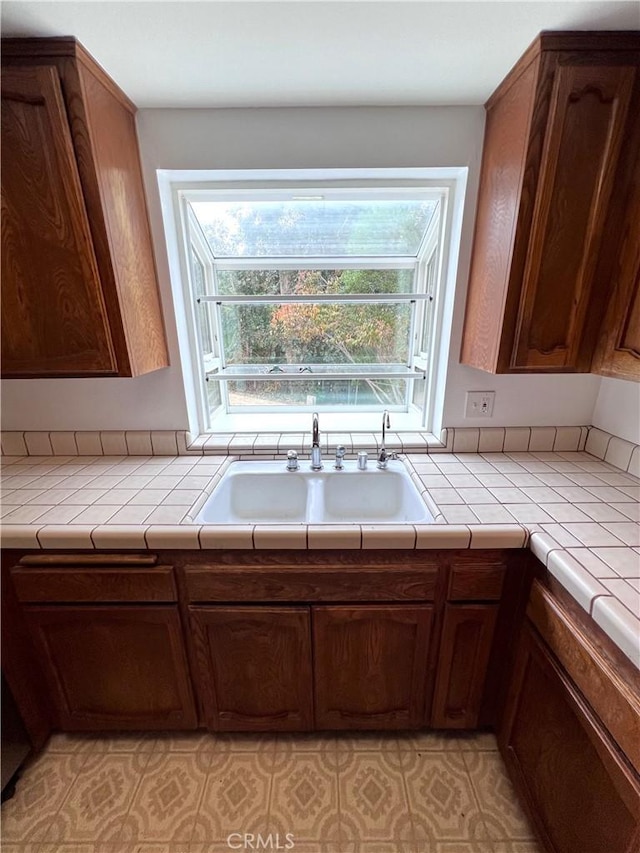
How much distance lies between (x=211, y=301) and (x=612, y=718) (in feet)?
5.96

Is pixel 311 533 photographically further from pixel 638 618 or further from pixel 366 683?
pixel 638 618

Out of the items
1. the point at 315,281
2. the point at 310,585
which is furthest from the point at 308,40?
the point at 310,585

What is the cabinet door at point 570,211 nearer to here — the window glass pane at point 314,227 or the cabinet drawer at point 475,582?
the window glass pane at point 314,227

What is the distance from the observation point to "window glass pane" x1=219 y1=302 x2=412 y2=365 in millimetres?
1583

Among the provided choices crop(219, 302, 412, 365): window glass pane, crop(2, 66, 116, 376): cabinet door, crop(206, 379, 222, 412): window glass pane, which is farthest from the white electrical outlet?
crop(2, 66, 116, 376): cabinet door

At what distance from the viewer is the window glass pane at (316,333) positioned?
1.58 metres

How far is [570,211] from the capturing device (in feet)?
3.29

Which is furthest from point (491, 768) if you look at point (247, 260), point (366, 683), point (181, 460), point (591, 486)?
point (247, 260)

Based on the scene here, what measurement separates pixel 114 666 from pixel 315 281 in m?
1.66

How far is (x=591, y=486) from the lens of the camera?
1.22 metres

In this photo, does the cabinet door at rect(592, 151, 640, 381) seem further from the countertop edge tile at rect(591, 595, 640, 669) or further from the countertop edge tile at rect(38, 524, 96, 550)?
the countertop edge tile at rect(38, 524, 96, 550)

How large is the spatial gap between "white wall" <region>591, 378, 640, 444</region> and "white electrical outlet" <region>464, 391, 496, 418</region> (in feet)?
1.44

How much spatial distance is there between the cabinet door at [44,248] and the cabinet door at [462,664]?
4.68ft

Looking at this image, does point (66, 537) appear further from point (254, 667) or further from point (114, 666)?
point (254, 667)
